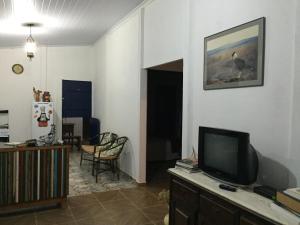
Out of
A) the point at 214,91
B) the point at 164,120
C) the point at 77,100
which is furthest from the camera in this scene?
the point at 77,100

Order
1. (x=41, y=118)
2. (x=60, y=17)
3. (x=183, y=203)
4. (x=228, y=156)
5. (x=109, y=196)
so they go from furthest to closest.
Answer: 1. (x=41, y=118)
2. (x=60, y=17)
3. (x=109, y=196)
4. (x=183, y=203)
5. (x=228, y=156)

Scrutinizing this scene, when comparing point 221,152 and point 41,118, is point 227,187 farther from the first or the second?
point 41,118

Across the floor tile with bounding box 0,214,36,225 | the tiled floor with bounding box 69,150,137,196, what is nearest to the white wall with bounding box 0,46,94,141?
the tiled floor with bounding box 69,150,137,196

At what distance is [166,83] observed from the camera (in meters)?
6.26

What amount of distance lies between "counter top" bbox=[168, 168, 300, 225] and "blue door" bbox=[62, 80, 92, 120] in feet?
19.2

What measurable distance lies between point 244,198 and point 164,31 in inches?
113

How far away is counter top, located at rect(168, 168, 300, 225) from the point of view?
156 cm

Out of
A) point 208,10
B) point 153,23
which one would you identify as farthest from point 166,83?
point 208,10

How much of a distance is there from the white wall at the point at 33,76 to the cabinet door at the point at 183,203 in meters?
5.86

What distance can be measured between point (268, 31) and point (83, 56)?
6.50 meters

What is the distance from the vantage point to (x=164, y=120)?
6.34 m

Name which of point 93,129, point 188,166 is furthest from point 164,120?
point 188,166

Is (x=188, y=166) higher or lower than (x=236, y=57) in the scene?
lower

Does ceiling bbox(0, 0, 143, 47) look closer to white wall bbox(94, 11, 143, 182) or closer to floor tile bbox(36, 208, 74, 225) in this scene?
white wall bbox(94, 11, 143, 182)
